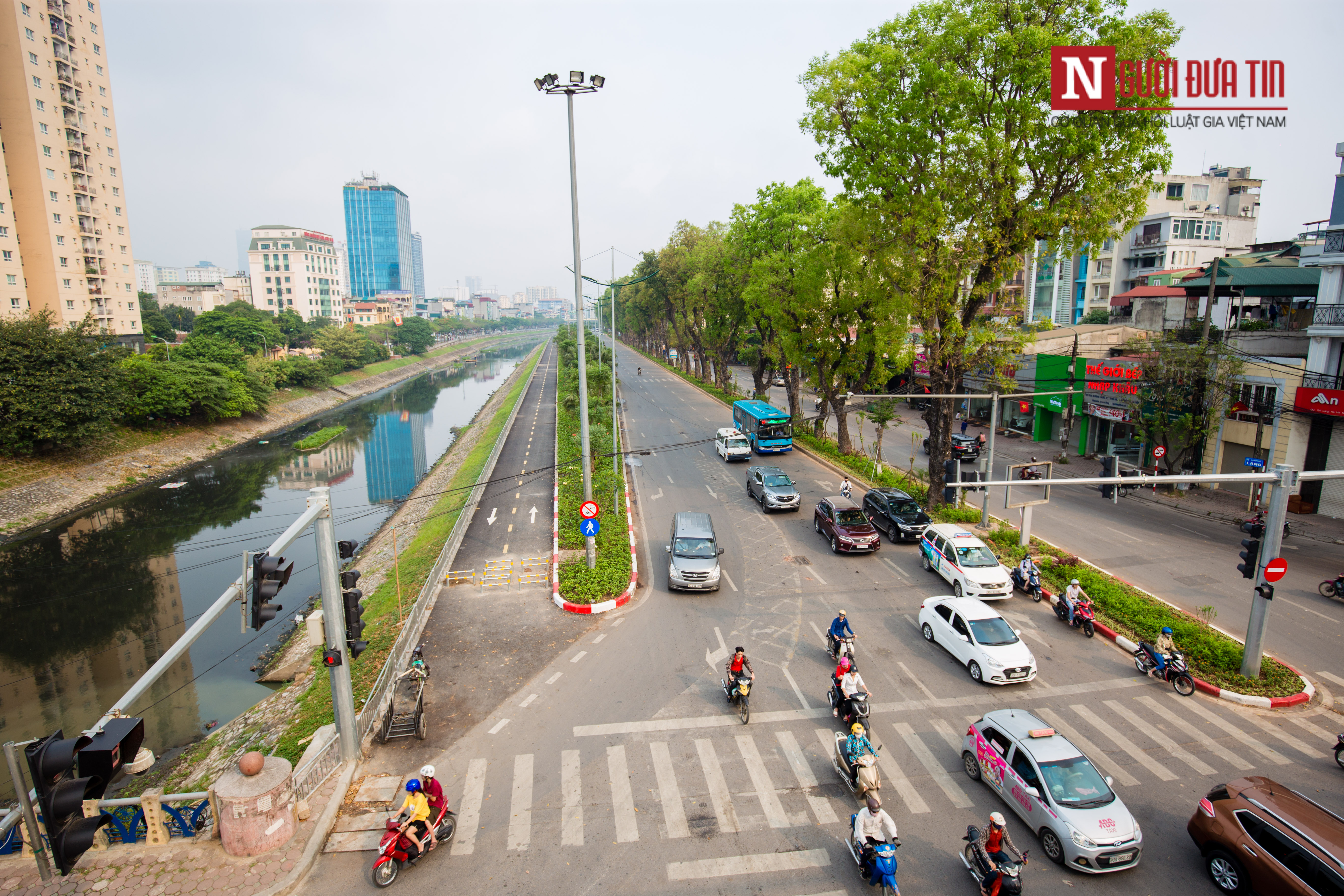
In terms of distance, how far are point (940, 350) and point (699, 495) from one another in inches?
473

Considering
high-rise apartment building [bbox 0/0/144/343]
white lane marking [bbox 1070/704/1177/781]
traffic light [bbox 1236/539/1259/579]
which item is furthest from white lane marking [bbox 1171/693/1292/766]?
high-rise apartment building [bbox 0/0/144/343]

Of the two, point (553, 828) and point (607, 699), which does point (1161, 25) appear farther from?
point (553, 828)

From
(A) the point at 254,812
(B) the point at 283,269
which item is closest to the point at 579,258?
(A) the point at 254,812

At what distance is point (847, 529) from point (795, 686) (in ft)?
29.3

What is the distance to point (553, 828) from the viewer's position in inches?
418

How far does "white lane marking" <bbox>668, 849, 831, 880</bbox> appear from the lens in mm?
9703

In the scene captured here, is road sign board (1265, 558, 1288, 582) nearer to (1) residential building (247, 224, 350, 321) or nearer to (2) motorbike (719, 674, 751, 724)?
(2) motorbike (719, 674, 751, 724)

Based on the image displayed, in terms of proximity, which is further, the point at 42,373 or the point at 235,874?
the point at 42,373

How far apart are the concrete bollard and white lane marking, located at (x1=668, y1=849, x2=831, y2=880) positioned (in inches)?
235

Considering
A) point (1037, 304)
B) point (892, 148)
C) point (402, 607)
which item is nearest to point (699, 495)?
point (402, 607)

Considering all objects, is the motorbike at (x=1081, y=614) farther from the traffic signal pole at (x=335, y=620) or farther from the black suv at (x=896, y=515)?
the traffic signal pole at (x=335, y=620)

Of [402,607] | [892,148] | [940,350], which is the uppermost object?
[892,148]

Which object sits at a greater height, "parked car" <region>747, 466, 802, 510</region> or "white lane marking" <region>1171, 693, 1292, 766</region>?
"parked car" <region>747, 466, 802, 510</region>

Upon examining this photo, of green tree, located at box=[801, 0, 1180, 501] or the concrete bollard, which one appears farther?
green tree, located at box=[801, 0, 1180, 501]
